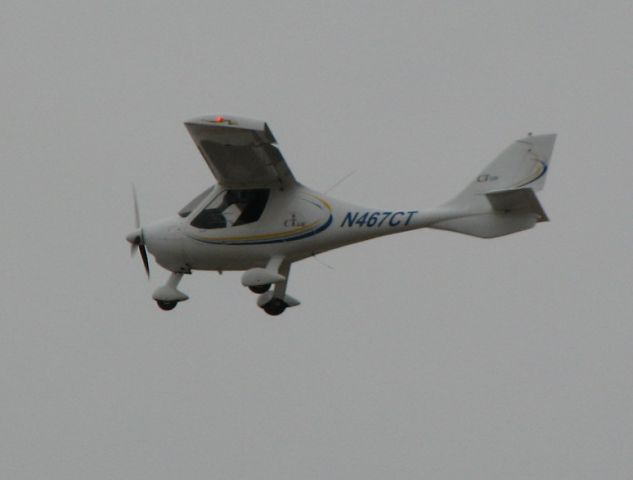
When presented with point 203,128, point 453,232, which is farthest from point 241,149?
point 453,232

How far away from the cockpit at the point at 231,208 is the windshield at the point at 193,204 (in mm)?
68

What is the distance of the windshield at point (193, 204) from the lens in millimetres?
36531

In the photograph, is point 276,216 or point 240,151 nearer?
point 240,151

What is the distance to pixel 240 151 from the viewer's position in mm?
35219

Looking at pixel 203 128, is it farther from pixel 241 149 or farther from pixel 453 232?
pixel 453 232

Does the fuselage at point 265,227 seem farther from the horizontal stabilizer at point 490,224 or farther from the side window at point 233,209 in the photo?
the horizontal stabilizer at point 490,224

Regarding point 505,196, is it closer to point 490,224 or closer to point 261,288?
point 490,224

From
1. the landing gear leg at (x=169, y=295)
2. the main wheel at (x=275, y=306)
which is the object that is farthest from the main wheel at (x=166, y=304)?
the main wheel at (x=275, y=306)

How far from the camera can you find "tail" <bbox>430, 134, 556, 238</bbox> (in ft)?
114

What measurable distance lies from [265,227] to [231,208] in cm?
75

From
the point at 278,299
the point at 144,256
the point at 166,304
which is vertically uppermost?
the point at 144,256

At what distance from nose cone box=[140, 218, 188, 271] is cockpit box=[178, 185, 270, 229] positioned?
15.5 inches

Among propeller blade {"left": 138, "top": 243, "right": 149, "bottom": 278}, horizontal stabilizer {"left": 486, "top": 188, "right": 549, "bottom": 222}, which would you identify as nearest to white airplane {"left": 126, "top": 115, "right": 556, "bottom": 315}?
horizontal stabilizer {"left": 486, "top": 188, "right": 549, "bottom": 222}

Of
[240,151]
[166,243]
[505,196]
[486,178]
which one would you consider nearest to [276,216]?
[240,151]
